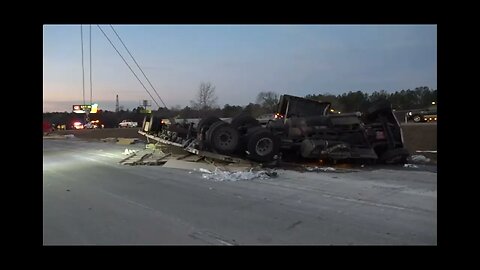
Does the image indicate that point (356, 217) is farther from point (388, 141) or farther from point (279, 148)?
point (388, 141)

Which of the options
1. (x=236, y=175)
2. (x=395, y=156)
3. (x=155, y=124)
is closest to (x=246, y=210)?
(x=236, y=175)

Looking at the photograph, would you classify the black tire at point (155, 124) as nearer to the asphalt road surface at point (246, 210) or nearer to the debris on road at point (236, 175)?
the asphalt road surface at point (246, 210)

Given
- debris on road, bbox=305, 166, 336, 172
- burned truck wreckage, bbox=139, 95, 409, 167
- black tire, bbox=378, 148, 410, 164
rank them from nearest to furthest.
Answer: debris on road, bbox=305, 166, 336, 172, burned truck wreckage, bbox=139, 95, 409, 167, black tire, bbox=378, 148, 410, 164

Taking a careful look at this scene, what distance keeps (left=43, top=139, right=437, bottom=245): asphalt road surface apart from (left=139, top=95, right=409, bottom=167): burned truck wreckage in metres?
1.29

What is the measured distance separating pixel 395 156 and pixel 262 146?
3767 millimetres

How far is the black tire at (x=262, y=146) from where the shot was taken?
11.1 metres

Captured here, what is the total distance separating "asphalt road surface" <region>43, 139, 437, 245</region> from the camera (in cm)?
474

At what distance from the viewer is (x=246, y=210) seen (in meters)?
6.11

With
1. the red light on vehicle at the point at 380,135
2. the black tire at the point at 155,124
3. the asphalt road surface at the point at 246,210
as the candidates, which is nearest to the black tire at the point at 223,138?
the asphalt road surface at the point at 246,210

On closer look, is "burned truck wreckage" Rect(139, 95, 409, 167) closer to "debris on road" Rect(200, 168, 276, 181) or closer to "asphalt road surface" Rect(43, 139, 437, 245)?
"asphalt road surface" Rect(43, 139, 437, 245)

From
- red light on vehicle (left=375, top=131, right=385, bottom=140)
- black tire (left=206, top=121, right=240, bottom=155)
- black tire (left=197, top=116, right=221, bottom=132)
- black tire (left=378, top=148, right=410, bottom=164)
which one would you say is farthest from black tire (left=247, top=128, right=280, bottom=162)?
black tire (left=378, top=148, right=410, bottom=164)

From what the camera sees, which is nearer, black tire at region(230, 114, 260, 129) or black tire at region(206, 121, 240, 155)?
black tire at region(206, 121, 240, 155)

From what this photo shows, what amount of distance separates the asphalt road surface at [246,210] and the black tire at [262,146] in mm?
1269
